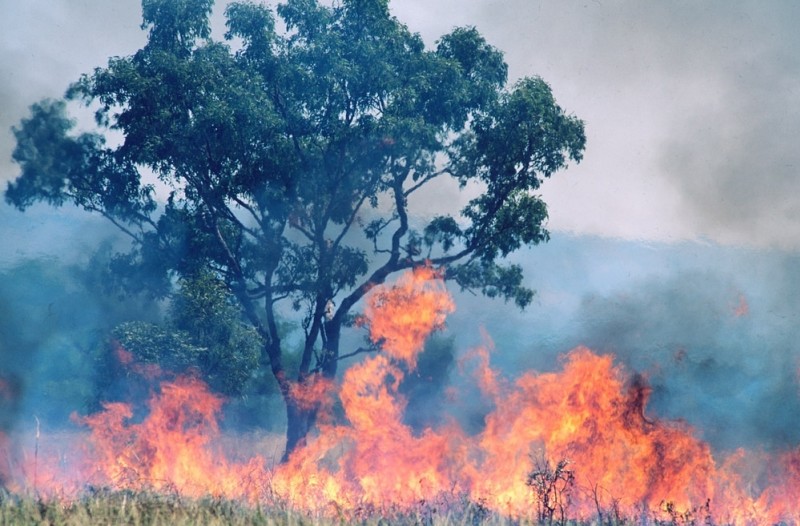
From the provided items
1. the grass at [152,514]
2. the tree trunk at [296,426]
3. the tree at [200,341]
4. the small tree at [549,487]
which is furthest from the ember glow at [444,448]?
the grass at [152,514]

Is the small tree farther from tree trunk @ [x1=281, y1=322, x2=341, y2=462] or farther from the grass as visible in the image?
tree trunk @ [x1=281, y1=322, x2=341, y2=462]

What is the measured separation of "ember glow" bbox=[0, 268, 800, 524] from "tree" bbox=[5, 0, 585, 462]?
148cm

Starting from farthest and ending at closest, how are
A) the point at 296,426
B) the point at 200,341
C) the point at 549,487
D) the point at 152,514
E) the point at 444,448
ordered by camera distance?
1. the point at 200,341
2. the point at 296,426
3. the point at 444,448
4. the point at 549,487
5. the point at 152,514

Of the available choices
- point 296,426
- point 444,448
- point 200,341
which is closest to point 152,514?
point 296,426

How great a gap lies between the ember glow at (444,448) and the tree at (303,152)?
4.86 feet

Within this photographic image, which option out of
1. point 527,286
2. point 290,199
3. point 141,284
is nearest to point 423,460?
point 527,286

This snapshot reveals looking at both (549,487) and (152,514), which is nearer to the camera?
(152,514)

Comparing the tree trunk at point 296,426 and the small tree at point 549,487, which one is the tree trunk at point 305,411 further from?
the small tree at point 549,487

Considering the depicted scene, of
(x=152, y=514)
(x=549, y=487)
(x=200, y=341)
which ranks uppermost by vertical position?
(x=200, y=341)

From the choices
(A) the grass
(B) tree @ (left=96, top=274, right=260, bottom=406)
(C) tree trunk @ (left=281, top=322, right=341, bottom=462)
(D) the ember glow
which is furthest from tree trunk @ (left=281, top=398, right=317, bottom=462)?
(A) the grass

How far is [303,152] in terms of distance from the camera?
89.2ft

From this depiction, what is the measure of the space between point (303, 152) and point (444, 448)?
1051cm

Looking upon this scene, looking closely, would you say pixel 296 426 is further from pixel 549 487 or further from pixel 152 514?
pixel 152 514

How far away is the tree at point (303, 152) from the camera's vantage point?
2634 centimetres
